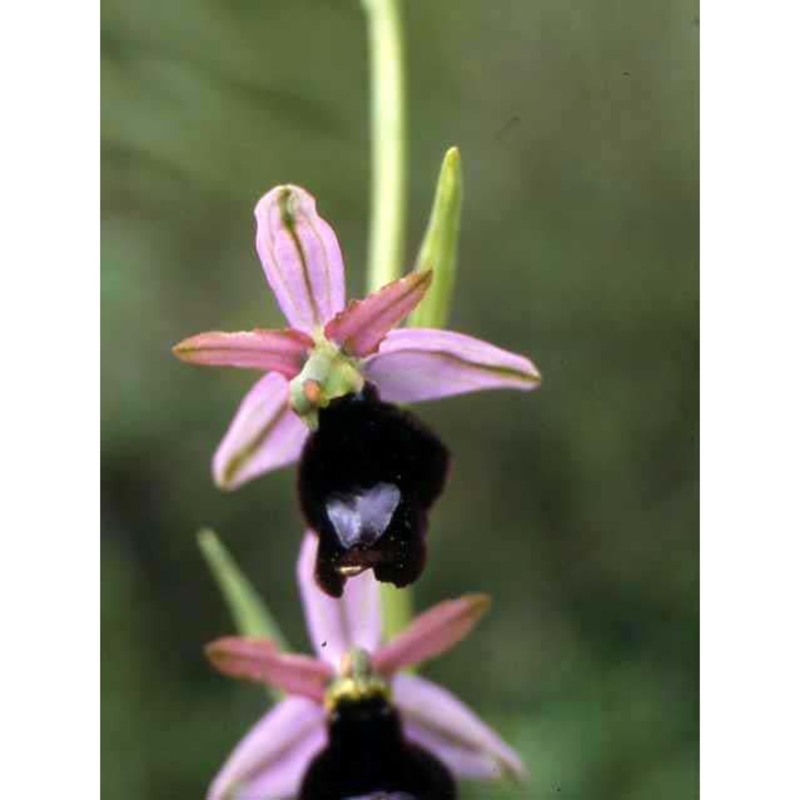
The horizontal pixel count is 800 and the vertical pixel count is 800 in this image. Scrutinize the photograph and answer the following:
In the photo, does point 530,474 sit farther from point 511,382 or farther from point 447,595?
point 511,382

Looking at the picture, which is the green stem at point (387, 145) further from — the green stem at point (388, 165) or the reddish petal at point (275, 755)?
the reddish petal at point (275, 755)

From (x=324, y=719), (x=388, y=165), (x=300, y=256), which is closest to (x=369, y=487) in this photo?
(x=300, y=256)

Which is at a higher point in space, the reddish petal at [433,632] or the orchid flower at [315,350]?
the orchid flower at [315,350]

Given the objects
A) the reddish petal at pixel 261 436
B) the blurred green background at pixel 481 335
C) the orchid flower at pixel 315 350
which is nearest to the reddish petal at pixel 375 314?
the orchid flower at pixel 315 350

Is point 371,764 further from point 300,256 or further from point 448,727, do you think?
point 300,256

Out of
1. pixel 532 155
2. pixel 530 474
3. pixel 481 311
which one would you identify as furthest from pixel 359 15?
pixel 530 474

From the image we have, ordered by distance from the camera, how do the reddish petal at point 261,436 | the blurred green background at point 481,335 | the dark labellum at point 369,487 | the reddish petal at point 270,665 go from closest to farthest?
the dark labellum at point 369,487 < the reddish petal at point 261,436 < the reddish petal at point 270,665 < the blurred green background at point 481,335
